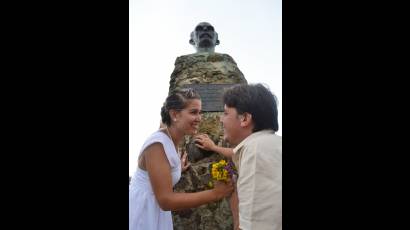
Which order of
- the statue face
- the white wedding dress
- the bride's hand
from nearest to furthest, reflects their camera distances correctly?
the white wedding dress, the bride's hand, the statue face

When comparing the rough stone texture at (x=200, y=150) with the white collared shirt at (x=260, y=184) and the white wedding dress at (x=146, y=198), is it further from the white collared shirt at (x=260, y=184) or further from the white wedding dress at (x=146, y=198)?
the white collared shirt at (x=260, y=184)

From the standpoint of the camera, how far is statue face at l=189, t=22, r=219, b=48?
4.95 meters

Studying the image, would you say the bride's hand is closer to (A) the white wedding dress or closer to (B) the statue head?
(A) the white wedding dress

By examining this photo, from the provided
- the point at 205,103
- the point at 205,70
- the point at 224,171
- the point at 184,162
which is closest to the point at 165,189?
the point at 224,171

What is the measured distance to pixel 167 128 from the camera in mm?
3348

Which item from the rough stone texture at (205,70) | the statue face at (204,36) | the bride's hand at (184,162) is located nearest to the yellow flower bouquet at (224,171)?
the bride's hand at (184,162)

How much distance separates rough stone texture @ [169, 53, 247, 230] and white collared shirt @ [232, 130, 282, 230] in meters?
1.83

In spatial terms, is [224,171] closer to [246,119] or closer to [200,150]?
[246,119]

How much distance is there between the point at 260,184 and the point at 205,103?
2.21 meters

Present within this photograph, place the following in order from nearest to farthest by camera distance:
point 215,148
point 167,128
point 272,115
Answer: point 272,115 → point 167,128 → point 215,148

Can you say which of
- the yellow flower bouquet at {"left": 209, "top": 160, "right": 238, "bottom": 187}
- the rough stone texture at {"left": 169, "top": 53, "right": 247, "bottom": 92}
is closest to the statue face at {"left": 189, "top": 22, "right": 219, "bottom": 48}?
the rough stone texture at {"left": 169, "top": 53, "right": 247, "bottom": 92}
